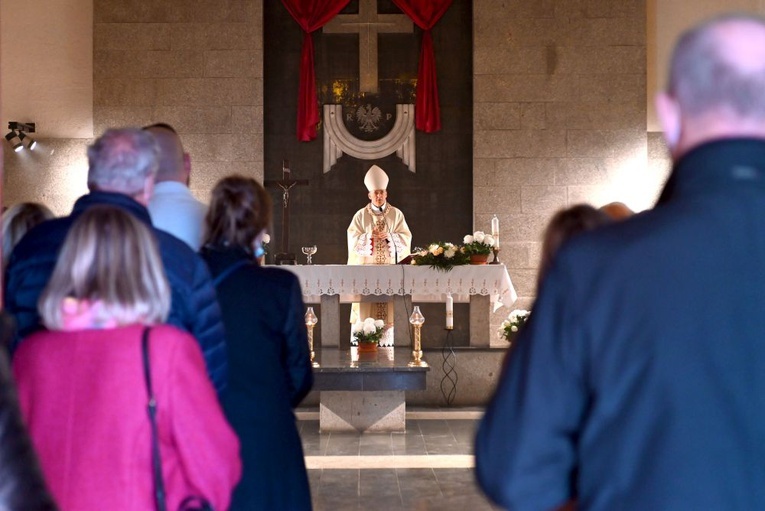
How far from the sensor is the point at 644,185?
12.0 meters

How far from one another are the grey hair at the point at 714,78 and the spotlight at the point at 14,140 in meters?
10.5

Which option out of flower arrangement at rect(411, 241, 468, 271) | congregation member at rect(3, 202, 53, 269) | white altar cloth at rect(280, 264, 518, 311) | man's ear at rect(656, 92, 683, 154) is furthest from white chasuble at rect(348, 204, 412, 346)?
man's ear at rect(656, 92, 683, 154)

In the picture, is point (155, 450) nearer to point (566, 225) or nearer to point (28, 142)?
point (566, 225)

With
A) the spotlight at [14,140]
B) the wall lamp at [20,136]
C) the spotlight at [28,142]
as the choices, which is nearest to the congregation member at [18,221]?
the wall lamp at [20,136]

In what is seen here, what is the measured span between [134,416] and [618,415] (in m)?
1.06

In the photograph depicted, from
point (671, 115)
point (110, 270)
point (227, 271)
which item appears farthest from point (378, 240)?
point (671, 115)

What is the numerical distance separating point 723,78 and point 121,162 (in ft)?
5.78

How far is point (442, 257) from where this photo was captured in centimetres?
928

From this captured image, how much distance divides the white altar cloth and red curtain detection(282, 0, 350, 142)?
312cm

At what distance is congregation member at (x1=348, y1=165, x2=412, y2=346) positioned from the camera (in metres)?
9.95

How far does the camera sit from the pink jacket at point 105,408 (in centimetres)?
224

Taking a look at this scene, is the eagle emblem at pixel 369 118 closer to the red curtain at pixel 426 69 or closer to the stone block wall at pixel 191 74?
the red curtain at pixel 426 69

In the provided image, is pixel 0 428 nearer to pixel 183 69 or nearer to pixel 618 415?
pixel 618 415

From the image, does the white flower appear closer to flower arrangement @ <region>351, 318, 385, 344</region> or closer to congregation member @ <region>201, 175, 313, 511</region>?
flower arrangement @ <region>351, 318, 385, 344</region>
